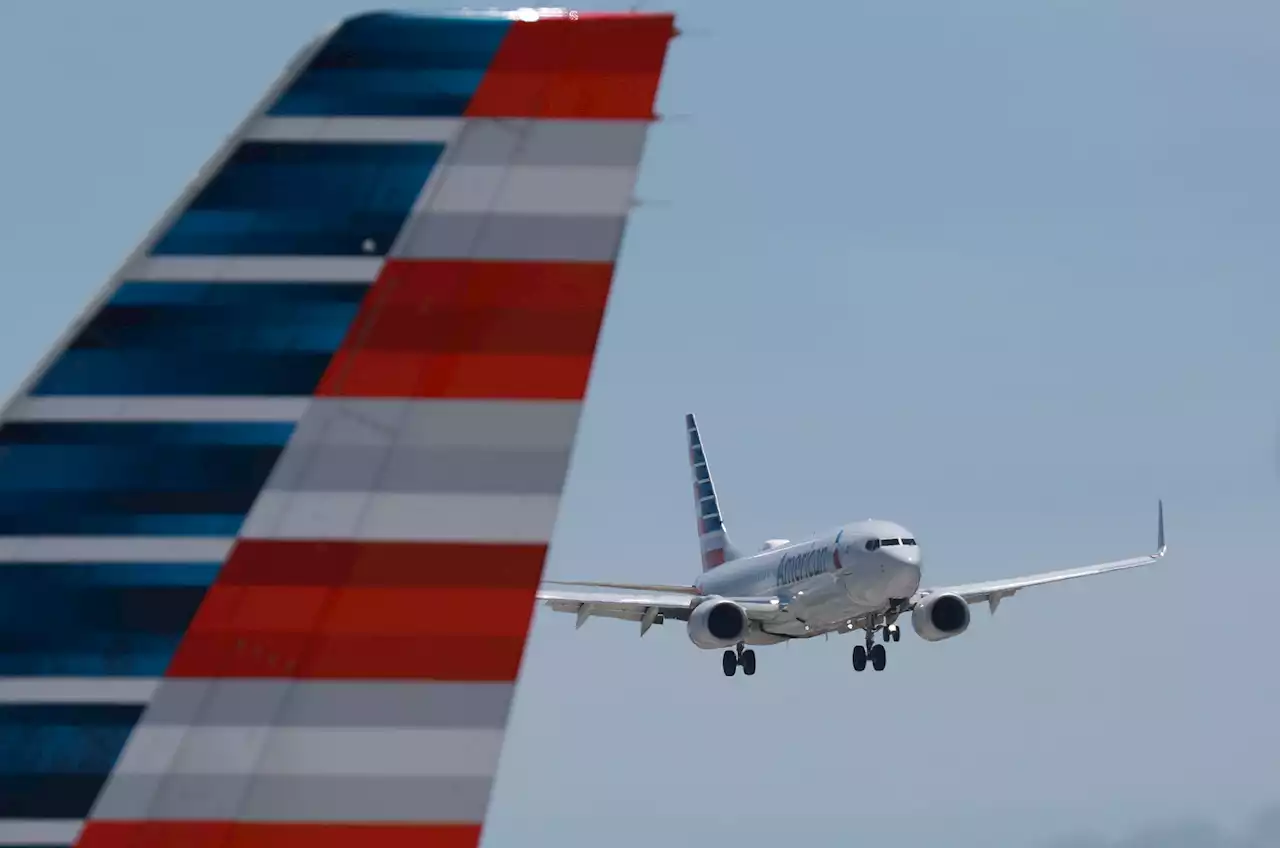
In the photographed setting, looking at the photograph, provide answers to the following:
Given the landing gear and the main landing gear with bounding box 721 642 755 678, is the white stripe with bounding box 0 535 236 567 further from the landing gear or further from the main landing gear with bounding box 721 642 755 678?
the main landing gear with bounding box 721 642 755 678

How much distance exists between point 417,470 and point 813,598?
4070cm

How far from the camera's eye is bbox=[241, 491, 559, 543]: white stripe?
15.3 ft

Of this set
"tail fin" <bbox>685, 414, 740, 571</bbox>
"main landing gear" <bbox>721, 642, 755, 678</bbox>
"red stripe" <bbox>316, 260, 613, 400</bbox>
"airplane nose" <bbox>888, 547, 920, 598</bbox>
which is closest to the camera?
"red stripe" <bbox>316, 260, 613, 400</bbox>

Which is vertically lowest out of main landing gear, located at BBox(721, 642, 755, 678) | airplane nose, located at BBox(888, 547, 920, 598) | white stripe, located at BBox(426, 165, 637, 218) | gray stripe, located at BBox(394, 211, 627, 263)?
gray stripe, located at BBox(394, 211, 627, 263)

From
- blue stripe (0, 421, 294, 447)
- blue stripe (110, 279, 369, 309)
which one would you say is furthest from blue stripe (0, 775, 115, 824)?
blue stripe (110, 279, 369, 309)

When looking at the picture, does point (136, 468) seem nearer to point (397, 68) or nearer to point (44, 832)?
point (44, 832)

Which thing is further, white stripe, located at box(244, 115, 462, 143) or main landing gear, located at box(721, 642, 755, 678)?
main landing gear, located at box(721, 642, 755, 678)

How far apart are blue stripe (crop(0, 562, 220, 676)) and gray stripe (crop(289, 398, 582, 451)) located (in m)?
0.45

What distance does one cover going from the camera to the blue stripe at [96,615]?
15.0 ft

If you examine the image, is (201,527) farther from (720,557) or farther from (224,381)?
(720,557)

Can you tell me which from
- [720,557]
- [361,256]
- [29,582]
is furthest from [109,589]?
[720,557]

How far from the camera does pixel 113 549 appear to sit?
4.63 metres

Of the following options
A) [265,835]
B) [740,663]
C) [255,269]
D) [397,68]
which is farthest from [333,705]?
[740,663]

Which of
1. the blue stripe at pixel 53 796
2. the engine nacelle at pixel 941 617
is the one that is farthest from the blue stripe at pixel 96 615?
the engine nacelle at pixel 941 617
